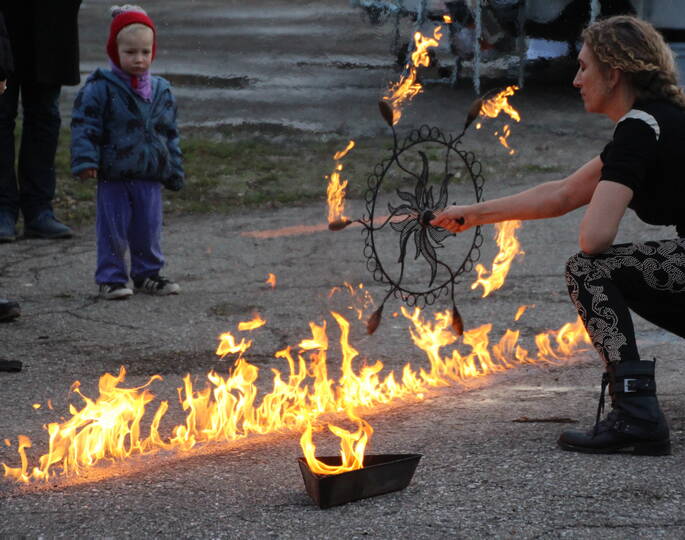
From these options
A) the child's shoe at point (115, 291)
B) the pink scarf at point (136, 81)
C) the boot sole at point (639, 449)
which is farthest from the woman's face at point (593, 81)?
the child's shoe at point (115, 291)

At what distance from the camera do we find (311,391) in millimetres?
4742

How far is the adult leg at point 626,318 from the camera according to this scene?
3.72 meters

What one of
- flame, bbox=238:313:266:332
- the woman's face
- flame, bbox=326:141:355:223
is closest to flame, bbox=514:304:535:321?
flame, bbox=326:141:355:223

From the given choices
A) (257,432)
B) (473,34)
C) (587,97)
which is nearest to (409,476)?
(257,432)

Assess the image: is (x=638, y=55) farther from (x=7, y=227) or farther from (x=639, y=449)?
(x=7, y=227)

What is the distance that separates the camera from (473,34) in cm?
1355

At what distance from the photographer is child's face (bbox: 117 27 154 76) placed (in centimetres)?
623

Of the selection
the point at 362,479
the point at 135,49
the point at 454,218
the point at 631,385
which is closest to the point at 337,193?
the point at 454,218

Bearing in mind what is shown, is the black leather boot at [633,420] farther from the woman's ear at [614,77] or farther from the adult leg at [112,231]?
the adult leg at [112,231]

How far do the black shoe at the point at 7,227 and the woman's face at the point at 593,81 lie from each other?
4.80 meters

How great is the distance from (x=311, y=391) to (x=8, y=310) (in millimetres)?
1972

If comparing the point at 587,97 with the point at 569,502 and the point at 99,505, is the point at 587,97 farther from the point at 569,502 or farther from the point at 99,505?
the point at 99,505

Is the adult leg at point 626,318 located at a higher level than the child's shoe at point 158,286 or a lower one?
higher

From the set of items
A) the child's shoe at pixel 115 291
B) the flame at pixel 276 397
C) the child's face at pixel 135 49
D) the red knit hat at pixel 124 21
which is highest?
the red knit hat at pixel 124 21
